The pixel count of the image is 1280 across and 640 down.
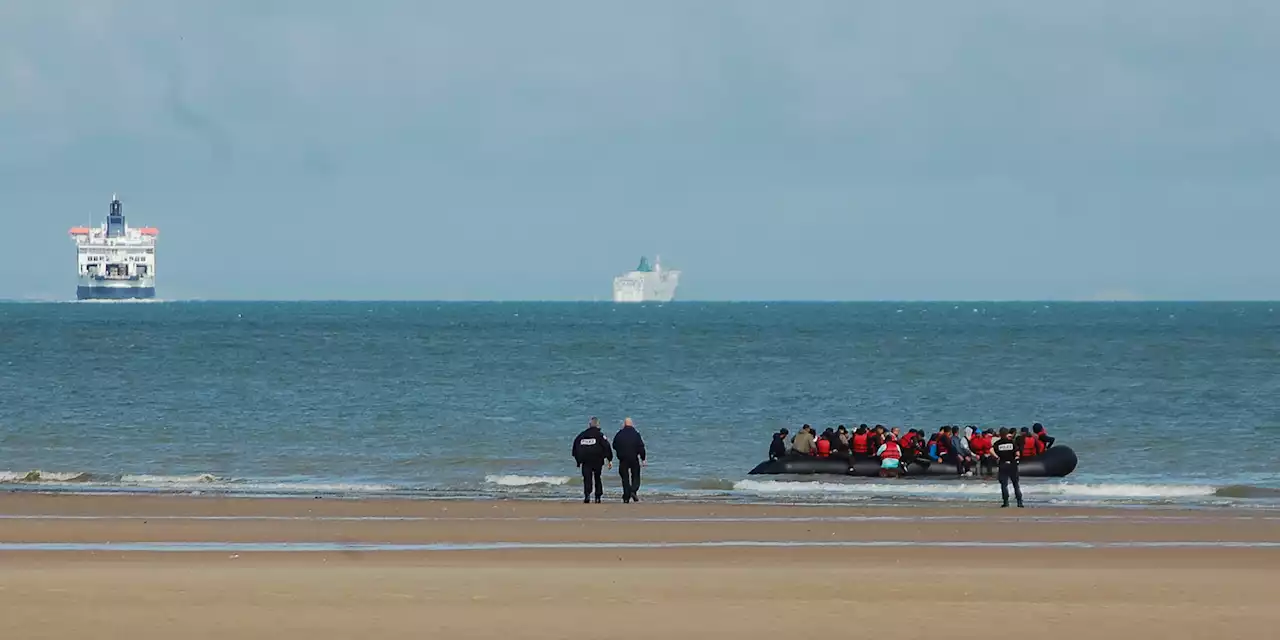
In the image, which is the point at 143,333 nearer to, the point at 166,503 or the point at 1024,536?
the point at 166,503

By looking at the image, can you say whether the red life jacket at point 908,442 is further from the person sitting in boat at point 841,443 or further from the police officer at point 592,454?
the police officer at point 592,454

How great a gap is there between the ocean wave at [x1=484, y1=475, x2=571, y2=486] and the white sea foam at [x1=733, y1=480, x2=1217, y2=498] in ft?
10.6

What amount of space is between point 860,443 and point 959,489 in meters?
2.74

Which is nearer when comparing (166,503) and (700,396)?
(166,503)

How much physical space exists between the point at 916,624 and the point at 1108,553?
5.49m

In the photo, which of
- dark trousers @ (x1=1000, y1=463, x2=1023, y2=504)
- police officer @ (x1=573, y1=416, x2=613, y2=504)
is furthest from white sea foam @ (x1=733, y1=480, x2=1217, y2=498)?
police officer @ (x1=573, y1=416, x2=613, y2=504)

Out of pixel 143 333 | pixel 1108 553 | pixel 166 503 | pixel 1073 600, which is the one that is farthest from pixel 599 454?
pixel 143 333

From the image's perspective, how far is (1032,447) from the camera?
30.6 meters

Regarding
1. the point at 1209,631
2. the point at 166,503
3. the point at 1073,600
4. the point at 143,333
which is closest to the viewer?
the point at 1209,631

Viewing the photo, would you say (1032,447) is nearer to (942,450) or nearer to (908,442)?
(942,450)

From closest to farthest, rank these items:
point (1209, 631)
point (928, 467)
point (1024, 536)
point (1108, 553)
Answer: point (1209, 631) → point (1108, 553) → point (1024, 536) → point (928, 467)

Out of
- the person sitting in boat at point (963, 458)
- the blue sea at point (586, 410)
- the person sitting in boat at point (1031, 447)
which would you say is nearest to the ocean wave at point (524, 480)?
the blue sea at point (586, 410)

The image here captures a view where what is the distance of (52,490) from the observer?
27.7m

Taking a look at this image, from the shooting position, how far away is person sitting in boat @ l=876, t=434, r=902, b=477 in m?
30.2
